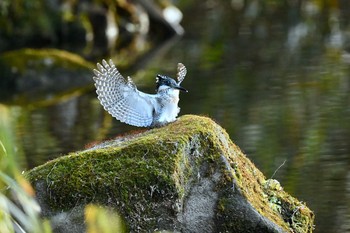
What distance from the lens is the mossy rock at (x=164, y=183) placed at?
25.4 ft

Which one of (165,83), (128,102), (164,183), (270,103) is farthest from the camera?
(270,103)

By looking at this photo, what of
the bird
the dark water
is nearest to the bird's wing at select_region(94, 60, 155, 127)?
the bird

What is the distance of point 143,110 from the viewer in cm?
830

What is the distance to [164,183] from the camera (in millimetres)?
7676

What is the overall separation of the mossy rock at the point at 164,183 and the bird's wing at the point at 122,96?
152mm

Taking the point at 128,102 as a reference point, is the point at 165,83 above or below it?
above

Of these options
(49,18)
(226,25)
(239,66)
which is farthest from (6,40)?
(239,66)

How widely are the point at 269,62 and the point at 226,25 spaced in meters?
6.82

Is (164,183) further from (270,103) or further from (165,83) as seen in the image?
(270,103)

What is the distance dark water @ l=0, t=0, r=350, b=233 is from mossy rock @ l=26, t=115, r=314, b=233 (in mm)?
1965

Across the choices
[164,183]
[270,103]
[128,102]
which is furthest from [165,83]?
[270,103]

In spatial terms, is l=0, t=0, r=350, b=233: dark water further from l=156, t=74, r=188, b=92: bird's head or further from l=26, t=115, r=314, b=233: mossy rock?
l=156, t=74, r=188, b=92: bird's head

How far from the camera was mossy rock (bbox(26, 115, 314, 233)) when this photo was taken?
773 centimetres

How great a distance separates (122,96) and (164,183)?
1.03 m
